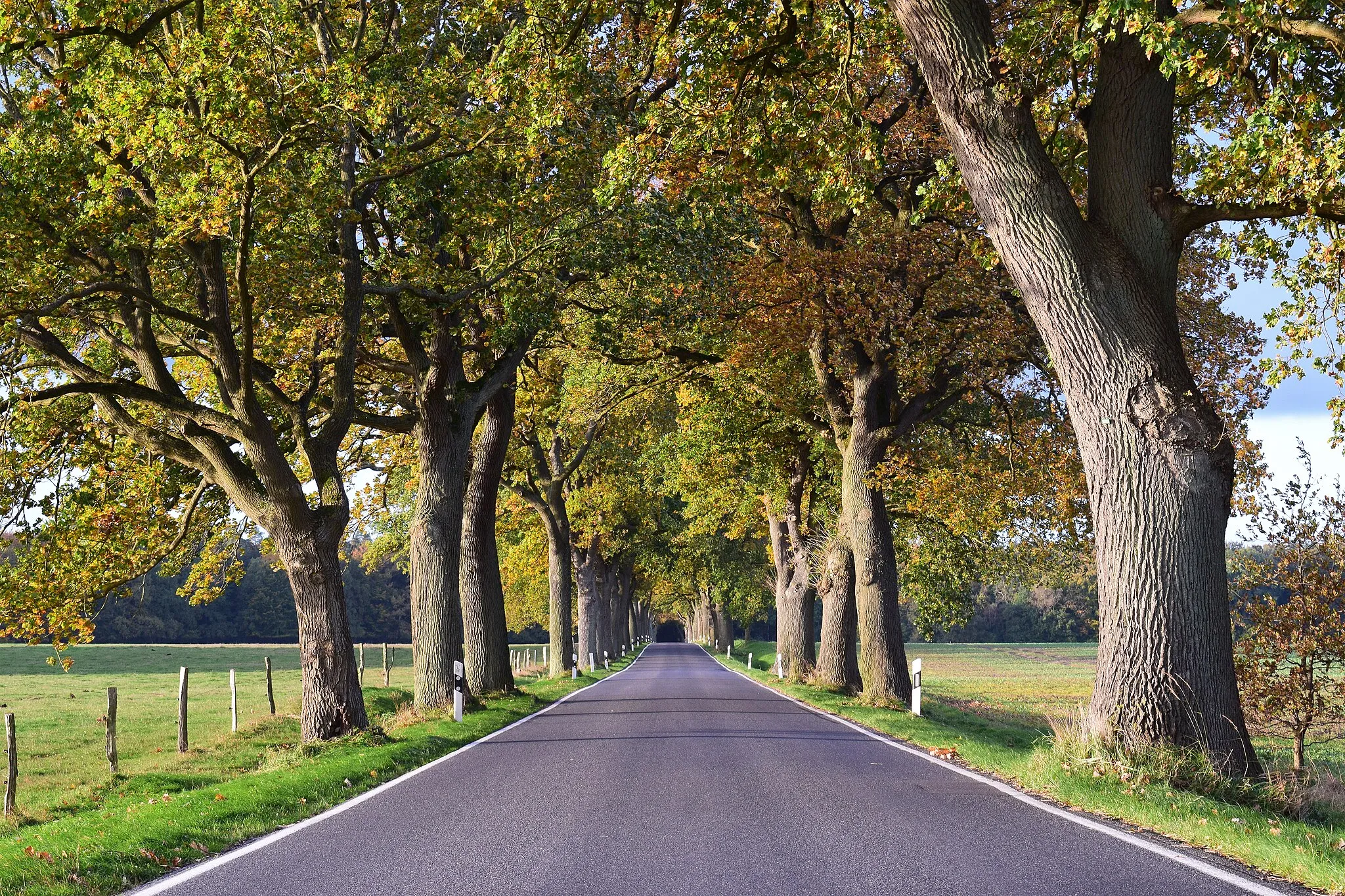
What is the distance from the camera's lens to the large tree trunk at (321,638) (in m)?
14.8

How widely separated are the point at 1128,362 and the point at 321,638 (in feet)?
35.1

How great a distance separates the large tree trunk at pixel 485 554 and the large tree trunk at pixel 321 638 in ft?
22.1

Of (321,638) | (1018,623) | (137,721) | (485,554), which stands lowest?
(1018,623)

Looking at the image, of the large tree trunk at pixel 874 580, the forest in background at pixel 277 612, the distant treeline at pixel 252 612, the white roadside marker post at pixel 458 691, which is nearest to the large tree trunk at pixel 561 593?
the large tree trunk at pixel 874 580

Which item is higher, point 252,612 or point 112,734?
point 252,612

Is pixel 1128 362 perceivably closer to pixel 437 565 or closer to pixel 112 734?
pixel 437 565

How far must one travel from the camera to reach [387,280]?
1753cm

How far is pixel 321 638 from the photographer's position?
15008 millimetres

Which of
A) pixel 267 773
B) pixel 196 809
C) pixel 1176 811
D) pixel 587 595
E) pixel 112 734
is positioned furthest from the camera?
pixel 587 595

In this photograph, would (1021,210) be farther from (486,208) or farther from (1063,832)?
(486,208)

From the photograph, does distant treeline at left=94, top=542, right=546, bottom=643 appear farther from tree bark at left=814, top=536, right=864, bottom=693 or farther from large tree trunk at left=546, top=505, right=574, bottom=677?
tree bark at left=814, top=536, right=864, bottom=693

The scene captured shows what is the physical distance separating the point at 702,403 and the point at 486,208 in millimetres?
12407

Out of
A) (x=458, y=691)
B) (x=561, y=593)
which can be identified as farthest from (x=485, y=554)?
(x=561, y=593)

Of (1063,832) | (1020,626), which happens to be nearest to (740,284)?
(1063,832)
